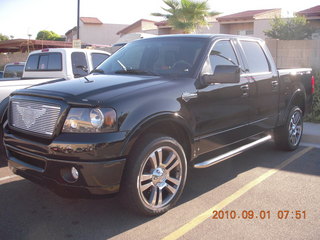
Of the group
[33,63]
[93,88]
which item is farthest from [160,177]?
[33,63]

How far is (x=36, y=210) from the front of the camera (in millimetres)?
3875

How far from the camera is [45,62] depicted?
323 inches

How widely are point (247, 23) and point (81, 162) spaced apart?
29212 mm

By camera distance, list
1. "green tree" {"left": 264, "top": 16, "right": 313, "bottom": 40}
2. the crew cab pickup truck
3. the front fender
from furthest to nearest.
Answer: "green tree" {"left": 264, "top": 16, "right": 313, "bottom": 40}
the crew cab pickup truck
the front fender

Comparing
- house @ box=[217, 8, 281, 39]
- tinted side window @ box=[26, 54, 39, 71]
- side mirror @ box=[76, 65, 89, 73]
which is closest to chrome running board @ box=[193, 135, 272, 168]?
side mirror @ box=[76, 65, 89, 73]

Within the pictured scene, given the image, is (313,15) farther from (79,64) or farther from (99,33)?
(99,33)

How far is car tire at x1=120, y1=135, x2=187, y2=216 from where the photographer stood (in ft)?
11.2

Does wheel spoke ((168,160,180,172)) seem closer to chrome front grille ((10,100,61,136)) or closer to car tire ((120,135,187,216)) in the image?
car tire ((120,135,187,216))

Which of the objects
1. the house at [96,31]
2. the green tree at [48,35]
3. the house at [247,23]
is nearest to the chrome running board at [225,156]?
the house at [247,23]

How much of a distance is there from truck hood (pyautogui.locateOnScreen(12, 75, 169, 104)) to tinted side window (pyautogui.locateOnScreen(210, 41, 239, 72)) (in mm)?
850

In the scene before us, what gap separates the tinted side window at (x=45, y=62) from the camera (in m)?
7.87

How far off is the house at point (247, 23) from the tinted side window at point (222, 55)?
24414 millimetres

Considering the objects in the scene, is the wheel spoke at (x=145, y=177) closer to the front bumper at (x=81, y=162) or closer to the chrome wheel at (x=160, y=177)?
the chrome wheel at (x=160, y=177)

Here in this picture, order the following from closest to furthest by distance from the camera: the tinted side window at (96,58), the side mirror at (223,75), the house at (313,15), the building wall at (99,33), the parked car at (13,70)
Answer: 1. the side mirror at (223,75)
2. the tinted side window at (96,58)
3. the parked car at (13,70)
4. the house at (313,15)
5. the building wall at (99,33)
